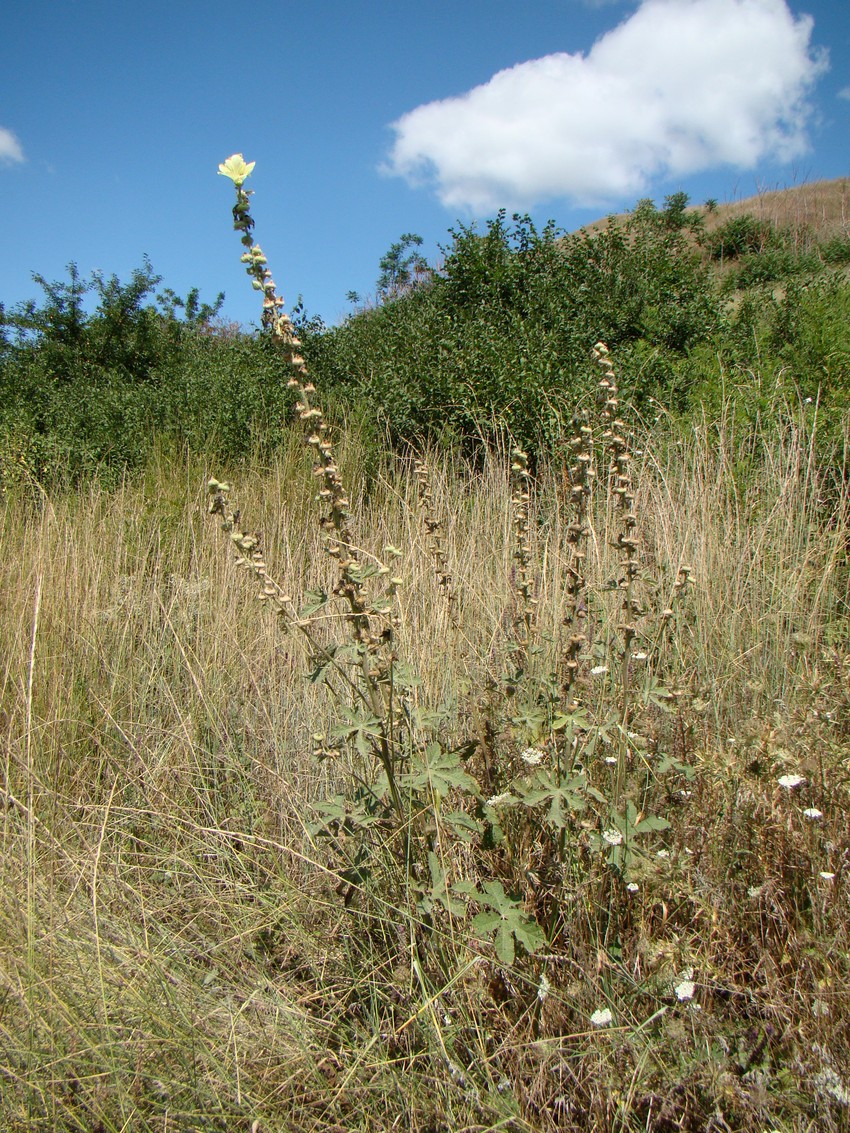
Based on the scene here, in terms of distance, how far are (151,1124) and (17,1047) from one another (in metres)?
0.32

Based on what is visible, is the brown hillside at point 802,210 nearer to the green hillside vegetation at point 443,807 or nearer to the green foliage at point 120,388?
the green foliage at point 120,388

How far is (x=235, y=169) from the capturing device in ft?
4.68

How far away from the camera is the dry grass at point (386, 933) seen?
134 centimetres

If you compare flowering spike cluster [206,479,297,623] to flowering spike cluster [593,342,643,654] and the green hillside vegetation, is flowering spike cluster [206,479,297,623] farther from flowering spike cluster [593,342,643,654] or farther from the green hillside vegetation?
flowering spike cluster [593,342,643,654]

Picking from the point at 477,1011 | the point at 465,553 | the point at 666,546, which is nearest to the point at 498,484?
the point at 465,553

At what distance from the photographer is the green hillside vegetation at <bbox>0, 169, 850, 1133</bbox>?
1381 millimetres

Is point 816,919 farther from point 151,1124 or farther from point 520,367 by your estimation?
point 520,367

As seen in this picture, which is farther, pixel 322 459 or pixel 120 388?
pixel 120 388

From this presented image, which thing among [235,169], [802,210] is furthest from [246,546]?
[802,210]

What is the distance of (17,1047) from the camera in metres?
1.44

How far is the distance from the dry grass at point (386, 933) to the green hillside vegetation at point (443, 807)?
0.4 inches

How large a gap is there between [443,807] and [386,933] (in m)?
0.32

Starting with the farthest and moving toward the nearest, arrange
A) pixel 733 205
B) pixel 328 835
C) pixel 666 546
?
pixel 733 205
pixel 666 546
pixel 328 835

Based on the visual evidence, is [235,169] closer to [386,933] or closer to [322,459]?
[322,459]
